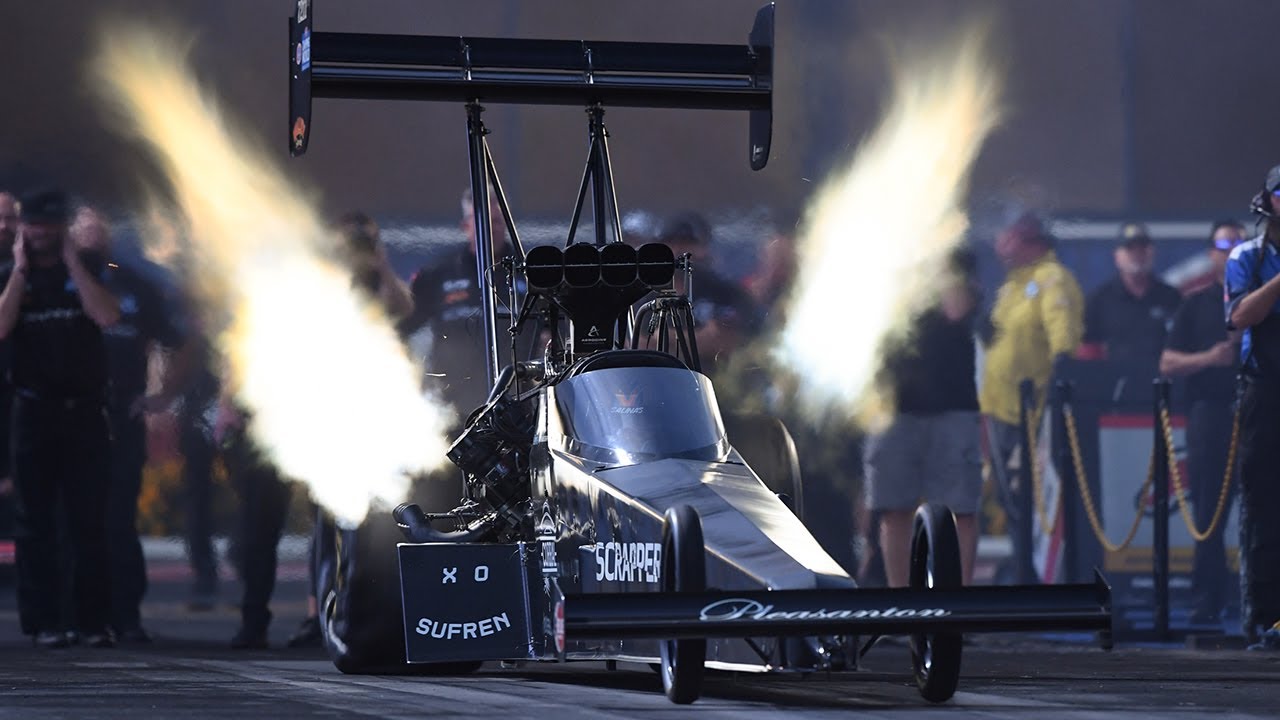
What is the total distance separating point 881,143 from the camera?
51.4ft

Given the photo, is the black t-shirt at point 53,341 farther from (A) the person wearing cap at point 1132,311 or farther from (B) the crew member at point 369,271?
(A) the person wearing cap at point 1132,311

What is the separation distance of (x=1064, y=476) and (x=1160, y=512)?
0.69 m

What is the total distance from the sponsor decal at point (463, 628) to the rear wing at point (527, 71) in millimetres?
2768

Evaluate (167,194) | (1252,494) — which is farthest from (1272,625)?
(167,194)

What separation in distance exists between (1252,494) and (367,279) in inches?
211

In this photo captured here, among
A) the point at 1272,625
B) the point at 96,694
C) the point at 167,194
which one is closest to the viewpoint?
the point at 96,694

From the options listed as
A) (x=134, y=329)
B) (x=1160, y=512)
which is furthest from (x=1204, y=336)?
(x=134, y=329)

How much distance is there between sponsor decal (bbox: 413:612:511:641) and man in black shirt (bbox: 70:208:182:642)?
4.88m

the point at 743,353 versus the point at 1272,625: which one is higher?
the point at 743,353

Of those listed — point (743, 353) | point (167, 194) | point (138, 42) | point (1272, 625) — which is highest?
point (138, 42)

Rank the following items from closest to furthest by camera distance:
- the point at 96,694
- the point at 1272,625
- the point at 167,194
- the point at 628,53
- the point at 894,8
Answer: the point at 96,694, the point at 628,53, the point at 1272,625, the point at 167,194, the point at 894,8

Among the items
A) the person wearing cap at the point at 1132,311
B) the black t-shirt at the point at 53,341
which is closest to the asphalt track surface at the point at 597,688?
the black t-shirt at the point at 53,341

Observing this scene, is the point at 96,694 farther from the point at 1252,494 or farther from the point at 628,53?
the point at 1252,494

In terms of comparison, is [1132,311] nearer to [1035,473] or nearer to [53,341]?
[1035,473]
